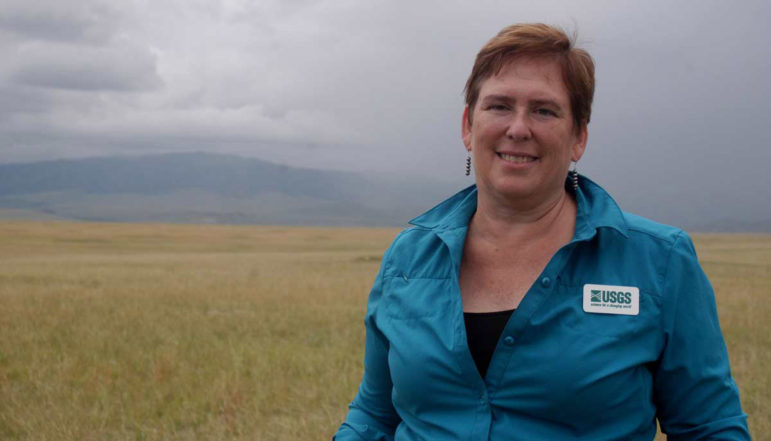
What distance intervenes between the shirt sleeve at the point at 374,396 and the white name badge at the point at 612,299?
82cm

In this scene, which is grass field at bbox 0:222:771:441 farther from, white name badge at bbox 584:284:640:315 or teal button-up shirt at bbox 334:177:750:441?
white name badge at bbox 584:284:640:315

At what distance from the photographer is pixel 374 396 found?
296 cm

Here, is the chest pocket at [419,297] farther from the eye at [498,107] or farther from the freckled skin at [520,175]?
the eye at [498,107]

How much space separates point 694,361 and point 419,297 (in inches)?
36.4

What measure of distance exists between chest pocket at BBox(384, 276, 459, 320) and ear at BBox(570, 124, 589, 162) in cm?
65

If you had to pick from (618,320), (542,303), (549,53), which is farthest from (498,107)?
(618,320)

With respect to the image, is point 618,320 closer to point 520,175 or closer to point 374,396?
point 520,175

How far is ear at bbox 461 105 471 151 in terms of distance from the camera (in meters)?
2.90

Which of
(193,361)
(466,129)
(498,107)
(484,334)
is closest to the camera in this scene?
(484,334)

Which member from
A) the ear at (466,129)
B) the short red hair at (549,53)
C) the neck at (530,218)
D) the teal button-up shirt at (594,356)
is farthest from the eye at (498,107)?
the teal button-up shirt at (594,356)

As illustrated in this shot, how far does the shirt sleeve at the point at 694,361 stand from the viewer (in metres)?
2.35

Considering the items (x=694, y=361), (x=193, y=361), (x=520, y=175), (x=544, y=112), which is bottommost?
(x=193, y=361)

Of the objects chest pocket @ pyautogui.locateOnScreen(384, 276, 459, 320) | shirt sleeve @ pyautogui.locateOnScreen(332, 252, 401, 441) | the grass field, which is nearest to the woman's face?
chest pocket @ pyautogui.locateOnScreen(384, 276, 459, 320)

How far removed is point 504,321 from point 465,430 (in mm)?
382
